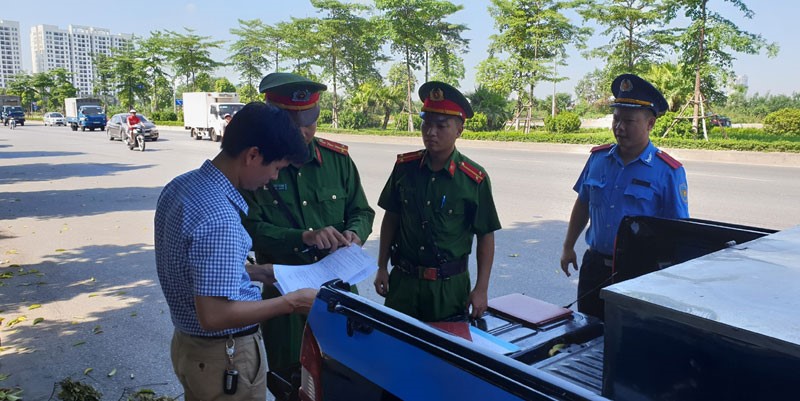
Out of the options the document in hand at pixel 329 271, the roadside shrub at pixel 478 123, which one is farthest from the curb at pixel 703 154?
the document in hand at pixel 329 271

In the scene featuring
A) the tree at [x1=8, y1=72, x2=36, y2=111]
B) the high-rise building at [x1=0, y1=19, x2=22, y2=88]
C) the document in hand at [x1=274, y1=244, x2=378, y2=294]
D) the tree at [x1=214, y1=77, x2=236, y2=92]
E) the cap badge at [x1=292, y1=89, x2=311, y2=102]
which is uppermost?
the high-rise building at [x1=0, y1=19, x2=22, y2=88]

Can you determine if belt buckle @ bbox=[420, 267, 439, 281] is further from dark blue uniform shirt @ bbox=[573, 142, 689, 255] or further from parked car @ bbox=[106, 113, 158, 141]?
parked car @ bbox=[106, 113, 158, 141]

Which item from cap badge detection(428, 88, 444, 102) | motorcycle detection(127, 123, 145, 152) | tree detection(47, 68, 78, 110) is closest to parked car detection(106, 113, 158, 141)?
motorcycle detection(127, 123, 145, 152)

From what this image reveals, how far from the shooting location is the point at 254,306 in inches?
66.2

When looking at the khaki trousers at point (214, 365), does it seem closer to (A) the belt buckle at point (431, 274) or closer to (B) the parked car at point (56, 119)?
(A) the belt buckle at point (431, 274)

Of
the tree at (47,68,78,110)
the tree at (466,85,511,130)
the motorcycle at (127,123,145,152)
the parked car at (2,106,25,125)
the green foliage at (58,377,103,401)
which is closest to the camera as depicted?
the green foliage at (58,377,103,401)

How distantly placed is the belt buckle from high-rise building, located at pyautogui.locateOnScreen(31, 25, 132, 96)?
12725 centimetres

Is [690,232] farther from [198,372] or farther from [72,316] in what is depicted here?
[72,316]

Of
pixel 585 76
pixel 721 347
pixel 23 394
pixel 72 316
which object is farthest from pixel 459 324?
pixel 585 76

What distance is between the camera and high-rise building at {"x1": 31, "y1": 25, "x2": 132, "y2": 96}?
112 metres

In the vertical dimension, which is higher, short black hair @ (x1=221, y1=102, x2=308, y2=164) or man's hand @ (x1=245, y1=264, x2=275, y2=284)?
short black hair @ (x1=221, y1=102, x2=308, y2=164)

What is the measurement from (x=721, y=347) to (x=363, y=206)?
199 cm

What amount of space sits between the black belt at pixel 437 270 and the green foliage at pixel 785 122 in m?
24.2

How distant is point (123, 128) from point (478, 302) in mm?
24637
